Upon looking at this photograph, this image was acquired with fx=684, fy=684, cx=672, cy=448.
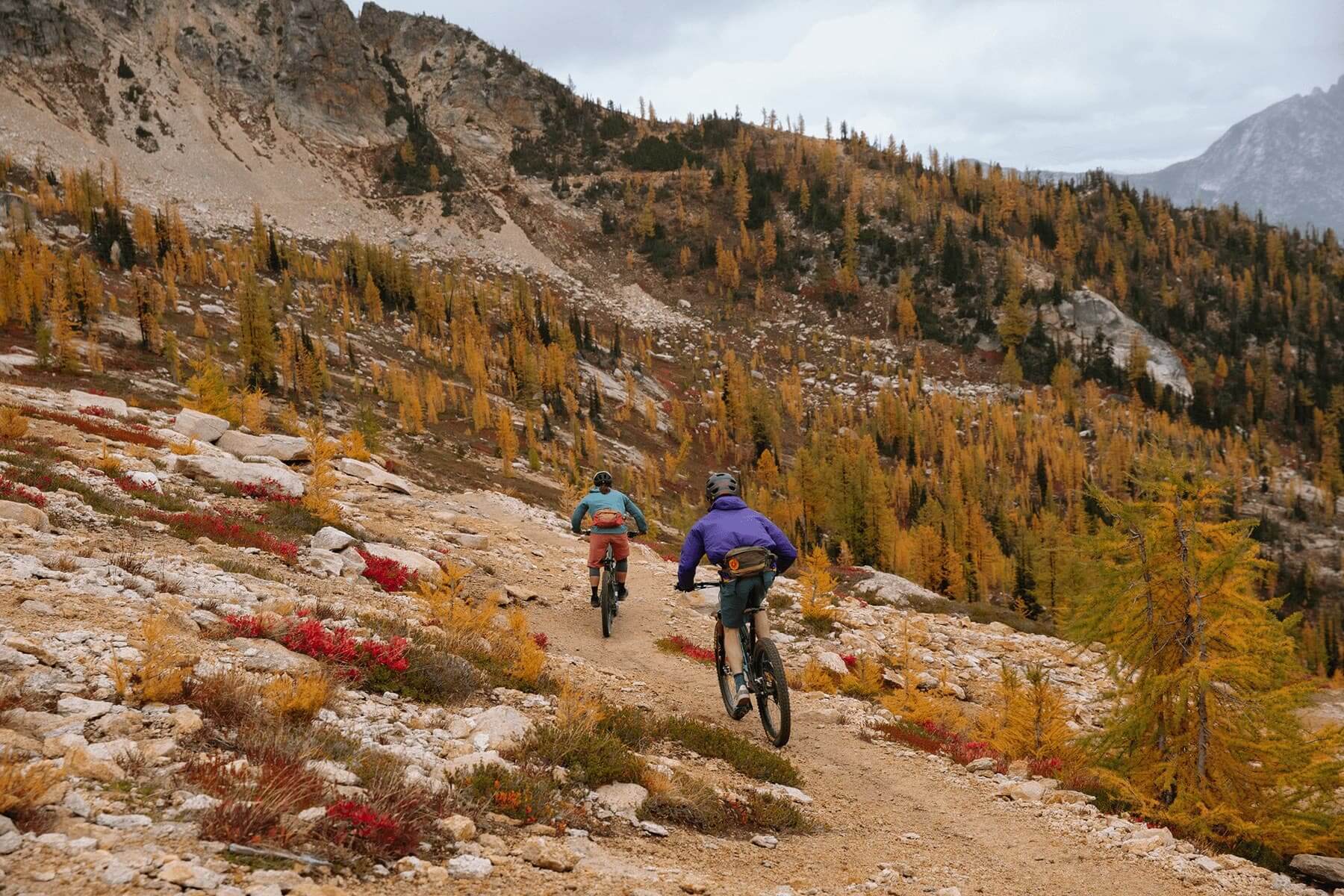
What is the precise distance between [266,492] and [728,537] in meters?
12.9

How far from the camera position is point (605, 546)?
13.4 metres

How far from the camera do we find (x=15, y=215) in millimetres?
61688

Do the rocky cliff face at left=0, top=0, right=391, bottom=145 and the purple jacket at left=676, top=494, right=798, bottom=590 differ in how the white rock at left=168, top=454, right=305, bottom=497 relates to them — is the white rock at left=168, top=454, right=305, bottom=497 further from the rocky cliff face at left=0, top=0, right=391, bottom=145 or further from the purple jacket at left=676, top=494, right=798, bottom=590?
the rocky cliff face at left=0, top=0, right=391, bottom=145

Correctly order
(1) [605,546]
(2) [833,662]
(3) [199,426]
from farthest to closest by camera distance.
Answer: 1. (3) [199,426]
2. (2) [833,662]
3. (1) [605,546]

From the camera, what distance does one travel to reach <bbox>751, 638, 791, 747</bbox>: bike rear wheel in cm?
815

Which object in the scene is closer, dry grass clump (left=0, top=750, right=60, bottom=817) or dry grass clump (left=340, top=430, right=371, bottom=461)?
dry grass clump (left=0, top=750, right=60, bottom=817)

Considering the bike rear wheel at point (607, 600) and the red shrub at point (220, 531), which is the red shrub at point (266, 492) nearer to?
the red shrub at point (220, 531)

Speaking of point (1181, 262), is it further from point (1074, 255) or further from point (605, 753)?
point (605, 753)

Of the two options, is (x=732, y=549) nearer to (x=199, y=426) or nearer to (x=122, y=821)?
(x=122, y=821)

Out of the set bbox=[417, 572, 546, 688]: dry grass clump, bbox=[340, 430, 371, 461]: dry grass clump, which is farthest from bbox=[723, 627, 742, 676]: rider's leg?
bbox=[340, 430, 371, 461]: dry grass clump

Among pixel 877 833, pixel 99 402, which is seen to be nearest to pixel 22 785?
pixel 877 833

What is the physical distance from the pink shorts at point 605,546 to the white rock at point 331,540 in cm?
483

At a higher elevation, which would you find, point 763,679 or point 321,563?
point 321,563

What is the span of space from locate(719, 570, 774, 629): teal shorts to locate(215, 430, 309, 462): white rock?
1797 cm
